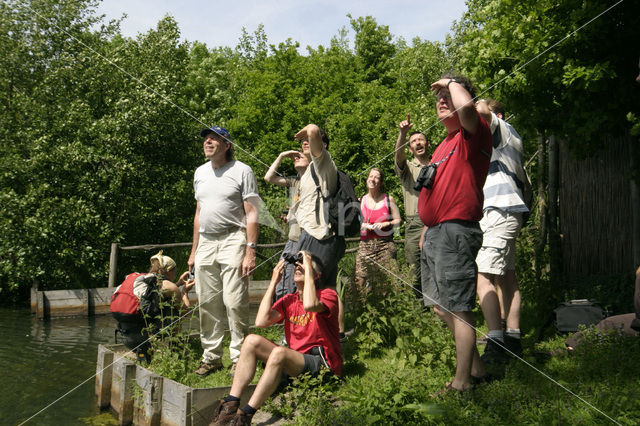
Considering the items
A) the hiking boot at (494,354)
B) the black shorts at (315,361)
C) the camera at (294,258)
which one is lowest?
the black shorts at (315,361)

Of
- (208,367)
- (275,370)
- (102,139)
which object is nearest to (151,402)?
(208,367)

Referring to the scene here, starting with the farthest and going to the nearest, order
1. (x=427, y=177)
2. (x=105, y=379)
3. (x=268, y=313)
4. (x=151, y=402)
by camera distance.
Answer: (x=105, y=379), (x=151, y=402), (x=268, y=313), (x=427, y=177)

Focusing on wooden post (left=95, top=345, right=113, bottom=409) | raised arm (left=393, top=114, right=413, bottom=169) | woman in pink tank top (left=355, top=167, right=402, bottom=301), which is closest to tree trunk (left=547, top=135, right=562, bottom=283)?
woman in pink tank top (left=355, top=167, right=402, bottom=301)

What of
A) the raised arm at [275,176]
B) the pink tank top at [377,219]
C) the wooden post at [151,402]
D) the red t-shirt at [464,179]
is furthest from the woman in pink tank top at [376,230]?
the red t-shirt at [464,179]

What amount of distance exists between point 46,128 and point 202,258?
37.6 feet

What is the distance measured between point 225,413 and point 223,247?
5.36 ft

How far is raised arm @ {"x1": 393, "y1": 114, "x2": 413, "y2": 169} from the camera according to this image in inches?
191

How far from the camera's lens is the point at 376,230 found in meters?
6.70

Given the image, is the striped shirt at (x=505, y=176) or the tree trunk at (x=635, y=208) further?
the tree trunk at (x=635, y=208)

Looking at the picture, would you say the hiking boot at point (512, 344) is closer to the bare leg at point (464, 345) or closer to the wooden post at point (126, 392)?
the bare leg at point (464, 345)

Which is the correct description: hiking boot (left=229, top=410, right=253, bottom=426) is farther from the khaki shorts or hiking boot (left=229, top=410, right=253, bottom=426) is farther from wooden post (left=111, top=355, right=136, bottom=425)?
the khaki shorts

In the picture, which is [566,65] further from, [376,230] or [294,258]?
[294,258]

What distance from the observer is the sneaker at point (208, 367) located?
5199 mm

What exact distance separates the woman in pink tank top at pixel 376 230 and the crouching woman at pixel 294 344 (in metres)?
1.59
